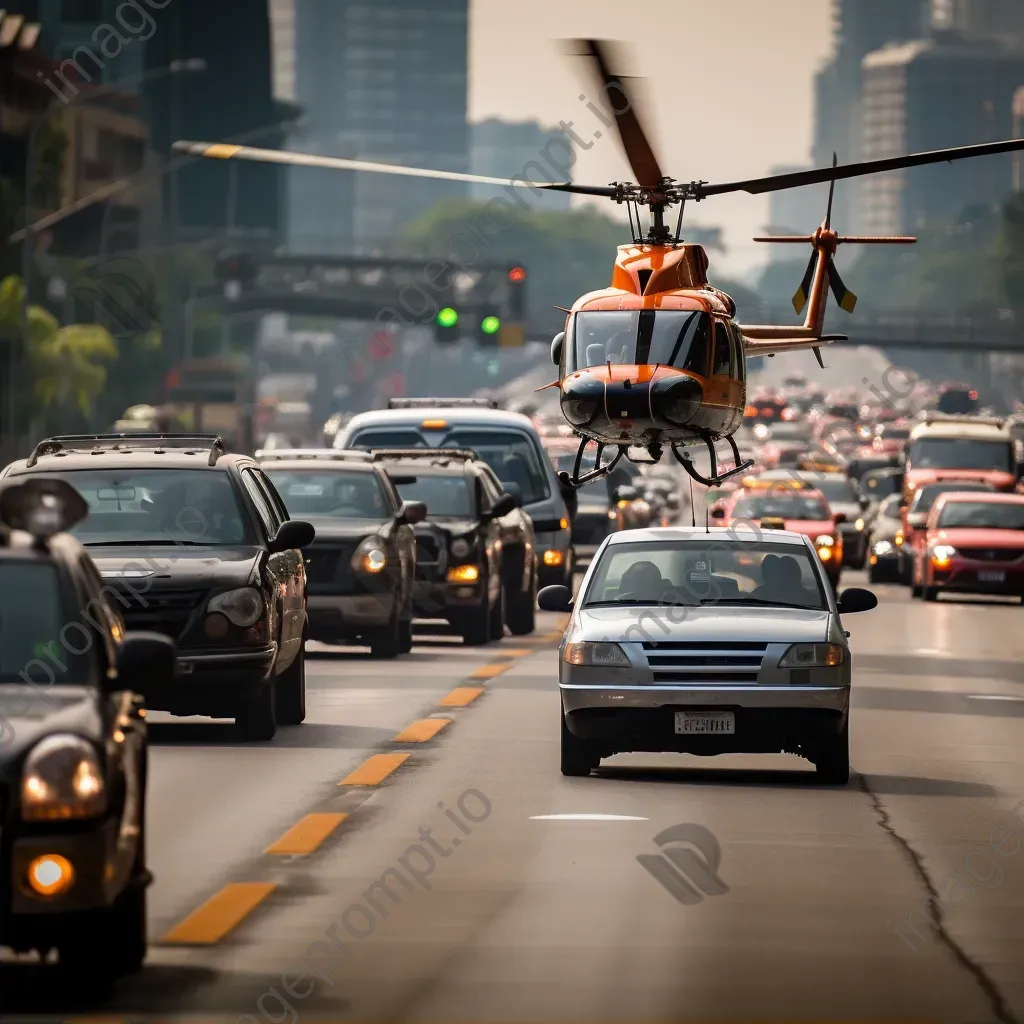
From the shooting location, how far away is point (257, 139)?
18875 centimetres

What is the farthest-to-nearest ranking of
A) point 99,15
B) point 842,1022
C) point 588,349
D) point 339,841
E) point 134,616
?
1. point 99,15
2. point 588,349
3. point 134,616
4. point 339,841
5. point 842,1022

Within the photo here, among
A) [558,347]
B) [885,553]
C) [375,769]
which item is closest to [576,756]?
[375,769]

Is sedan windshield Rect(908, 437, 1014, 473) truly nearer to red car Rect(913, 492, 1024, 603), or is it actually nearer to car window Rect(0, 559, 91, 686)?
red car Rect(913, 492, 1024, 603)

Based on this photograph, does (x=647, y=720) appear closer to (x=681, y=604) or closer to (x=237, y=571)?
(x=681, y=604)

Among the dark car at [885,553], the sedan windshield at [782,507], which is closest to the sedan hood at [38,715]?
the sedan windshield at [782,507]

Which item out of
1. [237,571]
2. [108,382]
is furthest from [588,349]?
[108,382]

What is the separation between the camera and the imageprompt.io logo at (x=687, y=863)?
1186 cm

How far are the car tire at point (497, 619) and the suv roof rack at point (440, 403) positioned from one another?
20.0ft

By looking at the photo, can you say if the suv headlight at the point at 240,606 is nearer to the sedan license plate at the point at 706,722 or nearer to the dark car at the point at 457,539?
the sedan license plate at the point at 706,722

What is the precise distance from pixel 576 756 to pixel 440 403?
20.3 meters

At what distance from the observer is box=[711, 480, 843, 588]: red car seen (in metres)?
42.3

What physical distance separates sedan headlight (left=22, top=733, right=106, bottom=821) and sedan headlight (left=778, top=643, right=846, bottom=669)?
23.6ft

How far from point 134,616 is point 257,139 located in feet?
570

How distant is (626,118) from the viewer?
22203 mm
